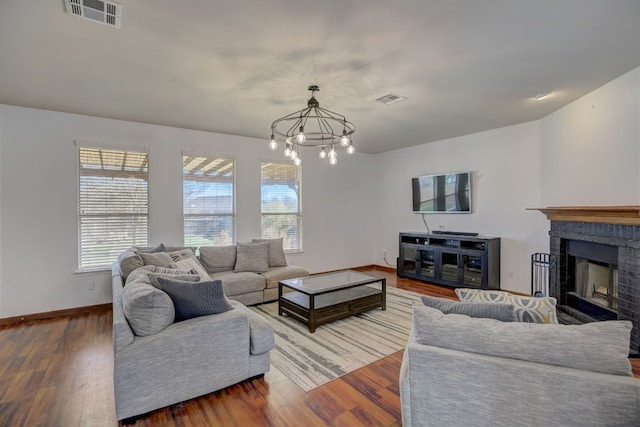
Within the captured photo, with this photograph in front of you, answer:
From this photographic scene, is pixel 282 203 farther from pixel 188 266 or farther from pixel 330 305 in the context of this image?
pixel 330 305

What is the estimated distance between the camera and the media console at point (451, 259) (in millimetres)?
5035

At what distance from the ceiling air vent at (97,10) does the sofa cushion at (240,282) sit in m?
2.97

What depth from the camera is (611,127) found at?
10.6 feet

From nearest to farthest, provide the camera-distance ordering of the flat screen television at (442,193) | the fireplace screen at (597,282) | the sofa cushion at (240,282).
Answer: the fireplace screen at (597,282), the sofa cushion at (240,282), the flat screen television at (442,193)

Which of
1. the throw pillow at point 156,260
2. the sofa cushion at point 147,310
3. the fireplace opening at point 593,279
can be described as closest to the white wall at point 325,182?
the fireplace opening at point 593,279

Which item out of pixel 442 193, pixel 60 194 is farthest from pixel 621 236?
pixel 60 194

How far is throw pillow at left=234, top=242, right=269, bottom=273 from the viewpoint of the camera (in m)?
4.75

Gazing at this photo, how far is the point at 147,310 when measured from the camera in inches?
83.0

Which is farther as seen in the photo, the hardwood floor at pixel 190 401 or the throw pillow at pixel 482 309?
the hardwood floor at pixel 190 401

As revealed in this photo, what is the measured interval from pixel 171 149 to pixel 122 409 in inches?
151

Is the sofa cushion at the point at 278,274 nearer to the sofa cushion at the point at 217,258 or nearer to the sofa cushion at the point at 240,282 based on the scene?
the sofa cushion at the point at 240,282

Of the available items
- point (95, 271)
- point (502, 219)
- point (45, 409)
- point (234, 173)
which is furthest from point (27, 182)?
point (502, 219)

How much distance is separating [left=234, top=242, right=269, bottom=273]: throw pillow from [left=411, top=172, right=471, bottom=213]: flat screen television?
331 centimetres

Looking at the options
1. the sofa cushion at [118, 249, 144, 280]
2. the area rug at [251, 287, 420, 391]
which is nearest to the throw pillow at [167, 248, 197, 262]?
the sofa cushion at [118, 249, 144, 280]
